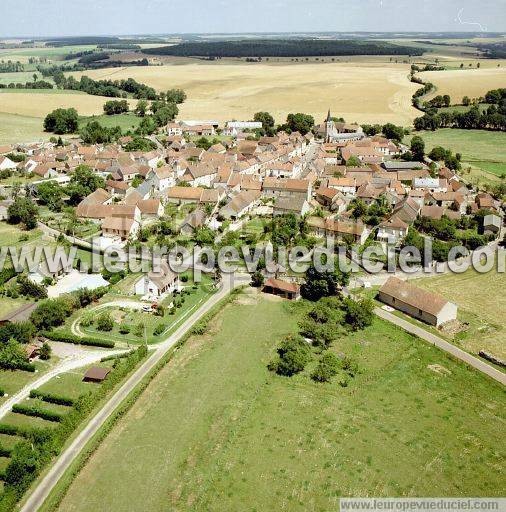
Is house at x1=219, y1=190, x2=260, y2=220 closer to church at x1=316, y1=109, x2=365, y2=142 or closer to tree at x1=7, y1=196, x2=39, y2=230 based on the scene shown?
tree at x1=7, y1=196, x2=39, y2=230

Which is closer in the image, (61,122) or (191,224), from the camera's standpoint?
(191,224)

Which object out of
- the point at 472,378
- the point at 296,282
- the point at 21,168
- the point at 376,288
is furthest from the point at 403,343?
the point at 21,168

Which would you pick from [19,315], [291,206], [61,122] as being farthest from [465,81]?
[19,315]

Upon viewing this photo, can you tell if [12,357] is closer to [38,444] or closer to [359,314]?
[38,444]

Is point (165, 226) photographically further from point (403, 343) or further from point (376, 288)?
point (403, 343)

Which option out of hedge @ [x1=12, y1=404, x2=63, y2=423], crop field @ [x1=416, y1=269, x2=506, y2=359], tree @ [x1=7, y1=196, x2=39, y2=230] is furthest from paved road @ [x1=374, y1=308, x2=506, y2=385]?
tree @ [x1=7, y1=196, x2=39, y2=230]

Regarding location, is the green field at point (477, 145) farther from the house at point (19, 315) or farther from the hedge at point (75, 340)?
the house at point (19, 315)
